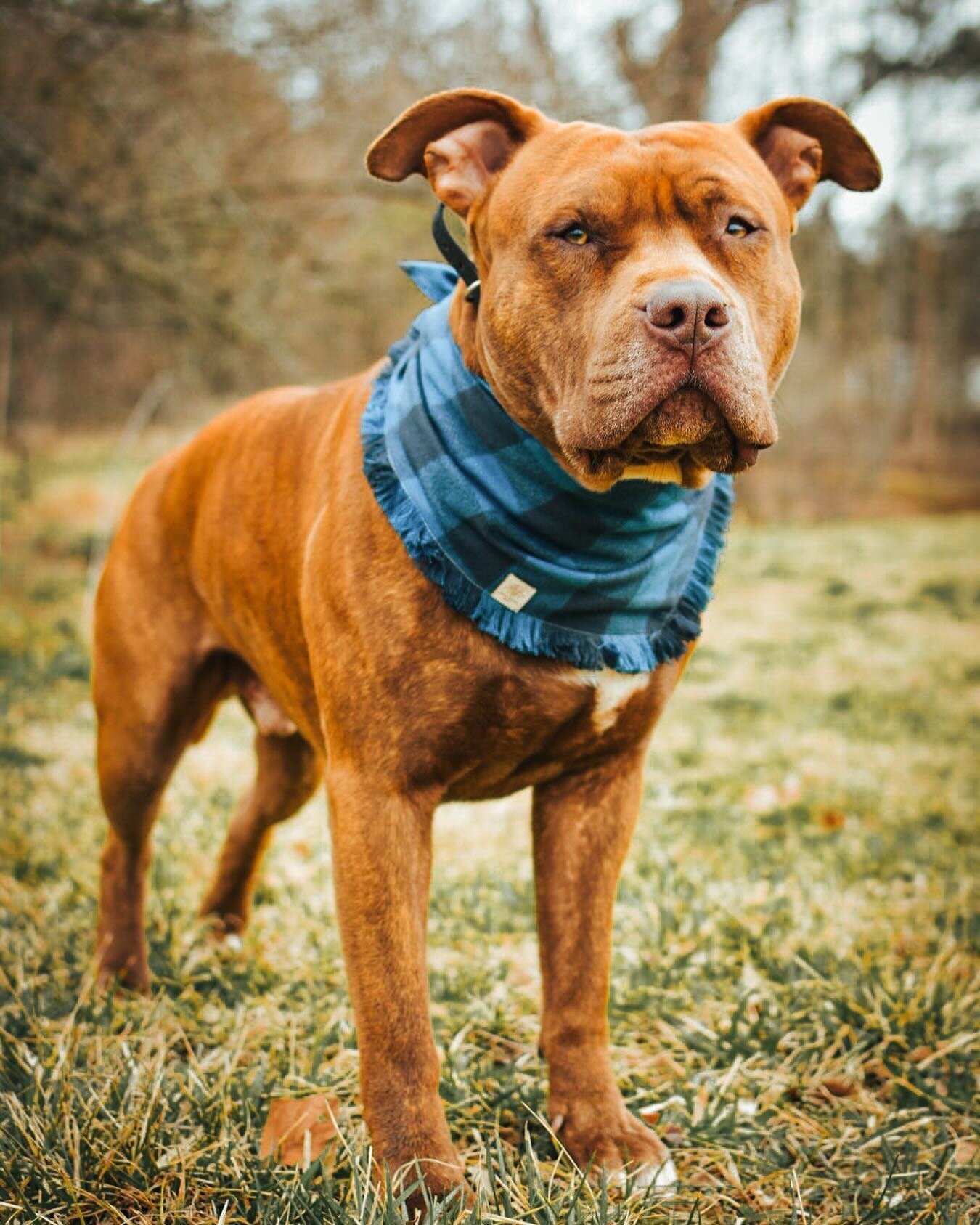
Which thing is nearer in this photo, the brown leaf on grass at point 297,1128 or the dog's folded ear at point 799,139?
the brown leaf on grass at point 297,1128

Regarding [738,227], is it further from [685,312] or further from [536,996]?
[536,996]

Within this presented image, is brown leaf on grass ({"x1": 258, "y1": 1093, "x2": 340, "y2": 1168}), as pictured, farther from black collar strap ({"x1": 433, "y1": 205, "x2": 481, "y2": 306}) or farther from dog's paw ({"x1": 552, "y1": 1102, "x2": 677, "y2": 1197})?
black collar strap ({"x1": 433, "y1": 205, "x2": 481, "y2": 306})

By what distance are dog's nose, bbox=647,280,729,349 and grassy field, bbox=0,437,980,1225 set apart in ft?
5.23

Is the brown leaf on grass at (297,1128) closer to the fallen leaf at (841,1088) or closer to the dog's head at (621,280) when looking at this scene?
the fallen leaf at (841,1088)

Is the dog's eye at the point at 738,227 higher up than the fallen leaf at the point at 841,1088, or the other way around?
the dog's eye at the point at 738,227

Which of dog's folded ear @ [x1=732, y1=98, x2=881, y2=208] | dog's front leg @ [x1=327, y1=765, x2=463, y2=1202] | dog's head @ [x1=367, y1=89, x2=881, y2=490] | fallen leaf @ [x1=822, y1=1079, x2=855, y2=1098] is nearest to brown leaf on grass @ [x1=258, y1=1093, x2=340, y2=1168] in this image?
dog's front leg @ [x1=327, y1=765, x2=463, y2=1202]

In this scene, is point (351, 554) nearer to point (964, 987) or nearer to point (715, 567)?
point (715, 567)

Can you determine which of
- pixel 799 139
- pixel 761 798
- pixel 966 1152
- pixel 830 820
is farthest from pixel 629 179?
pixel 761 798

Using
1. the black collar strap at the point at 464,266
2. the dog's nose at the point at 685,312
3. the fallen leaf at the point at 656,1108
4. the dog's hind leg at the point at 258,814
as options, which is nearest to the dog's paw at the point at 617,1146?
the fallen leaf at the point at 656,1108

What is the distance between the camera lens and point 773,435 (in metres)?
2.12

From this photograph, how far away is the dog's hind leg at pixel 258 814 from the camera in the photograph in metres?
3.46

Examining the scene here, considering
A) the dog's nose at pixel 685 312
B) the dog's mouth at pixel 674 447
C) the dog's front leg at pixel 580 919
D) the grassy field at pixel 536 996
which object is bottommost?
the grassy field at pixel 536 996

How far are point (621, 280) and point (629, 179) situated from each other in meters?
0.26

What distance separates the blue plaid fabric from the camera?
2.22 m
